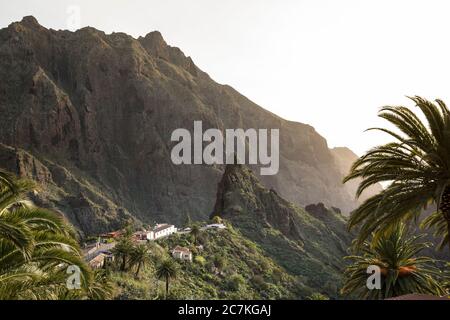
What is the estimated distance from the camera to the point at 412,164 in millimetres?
11805

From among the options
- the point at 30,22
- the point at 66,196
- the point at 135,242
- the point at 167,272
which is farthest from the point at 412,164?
the point at 30,22

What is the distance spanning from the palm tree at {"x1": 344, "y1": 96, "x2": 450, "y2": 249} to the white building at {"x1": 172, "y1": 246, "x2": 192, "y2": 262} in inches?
1898

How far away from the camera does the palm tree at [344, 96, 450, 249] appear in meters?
11.1

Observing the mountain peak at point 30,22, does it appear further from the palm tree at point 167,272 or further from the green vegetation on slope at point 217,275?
the palm tree at point 167,272

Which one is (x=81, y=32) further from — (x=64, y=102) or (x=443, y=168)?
(x=443, y=168)

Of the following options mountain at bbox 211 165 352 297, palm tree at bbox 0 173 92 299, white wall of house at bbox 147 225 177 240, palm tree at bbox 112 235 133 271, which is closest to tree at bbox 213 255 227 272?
palm tree at bbox 112 235 133 271

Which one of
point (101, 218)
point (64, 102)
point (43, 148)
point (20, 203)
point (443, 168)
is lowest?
point (101, 218)

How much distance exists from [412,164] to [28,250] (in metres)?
9.98

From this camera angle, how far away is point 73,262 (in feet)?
30.0

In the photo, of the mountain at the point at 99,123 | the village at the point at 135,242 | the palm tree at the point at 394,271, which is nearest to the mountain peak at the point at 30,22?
the mountain at the point at 99,123

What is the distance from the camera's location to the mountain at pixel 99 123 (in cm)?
14750

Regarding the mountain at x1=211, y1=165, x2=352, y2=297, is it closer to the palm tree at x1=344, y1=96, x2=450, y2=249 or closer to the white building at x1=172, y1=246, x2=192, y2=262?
the white building at x1=172, y1=246, x2=192, y2=262
